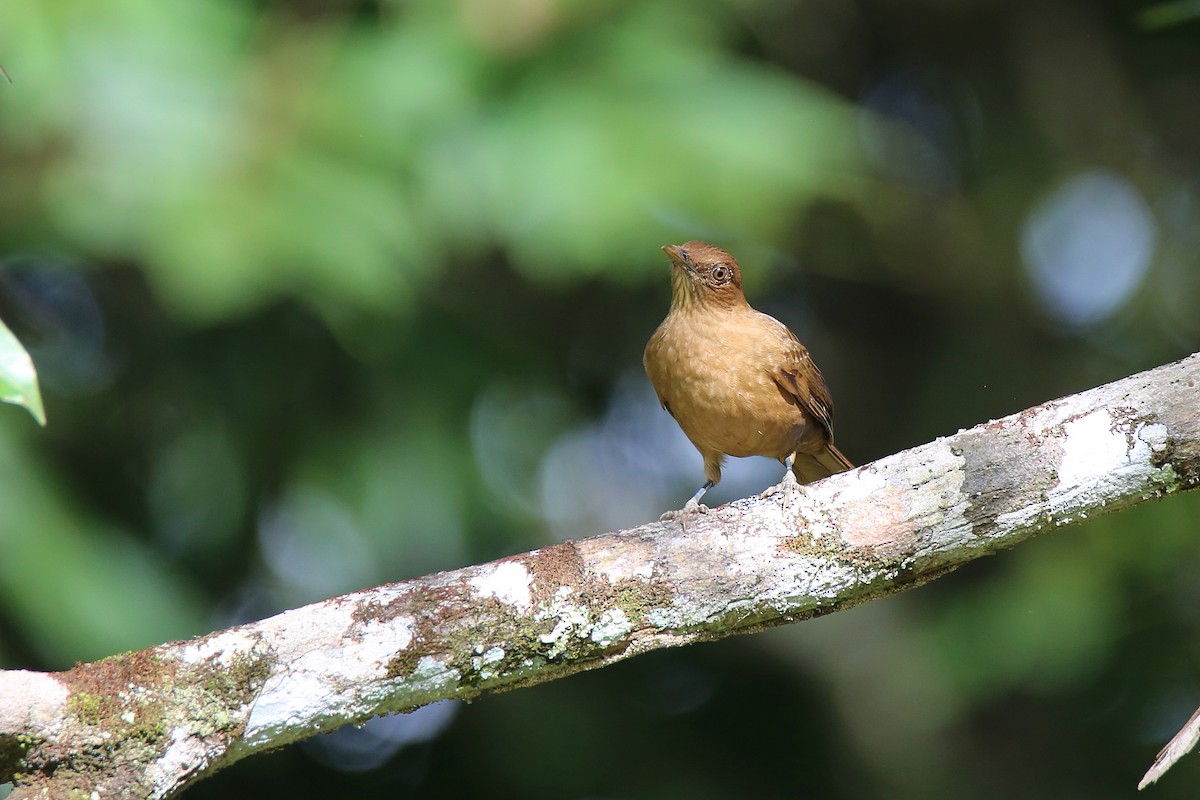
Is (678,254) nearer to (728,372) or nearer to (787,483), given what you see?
(728,372)

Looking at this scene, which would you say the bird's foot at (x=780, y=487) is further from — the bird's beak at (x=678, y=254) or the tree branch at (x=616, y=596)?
the bird's beak at (x=678, y=254)

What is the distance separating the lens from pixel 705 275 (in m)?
5.04

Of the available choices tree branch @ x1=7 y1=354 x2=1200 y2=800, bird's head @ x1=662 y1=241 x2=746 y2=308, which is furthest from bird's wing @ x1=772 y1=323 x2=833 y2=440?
tree branch @ x1=7 y1=354 x2=1200 y2=800

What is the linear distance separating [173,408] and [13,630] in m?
1.44

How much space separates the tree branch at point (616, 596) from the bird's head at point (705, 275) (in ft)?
6.24

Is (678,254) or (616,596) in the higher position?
(678,254)

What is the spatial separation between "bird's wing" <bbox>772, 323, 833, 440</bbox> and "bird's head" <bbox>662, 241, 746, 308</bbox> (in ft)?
0.98

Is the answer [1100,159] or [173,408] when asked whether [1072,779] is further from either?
[173,408]

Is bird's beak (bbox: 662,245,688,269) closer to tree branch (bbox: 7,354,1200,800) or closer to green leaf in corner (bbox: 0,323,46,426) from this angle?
tree branch (bbox: 7,354,1200,800)

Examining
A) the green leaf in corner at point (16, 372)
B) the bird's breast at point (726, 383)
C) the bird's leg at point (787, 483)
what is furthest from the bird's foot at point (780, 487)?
the green leaf in corner at point (16, 372)

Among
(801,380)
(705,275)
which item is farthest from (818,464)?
(705,275)

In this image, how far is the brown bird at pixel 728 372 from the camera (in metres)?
4.85

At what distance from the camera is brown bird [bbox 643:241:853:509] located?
485cm

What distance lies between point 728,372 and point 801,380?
0.32m
